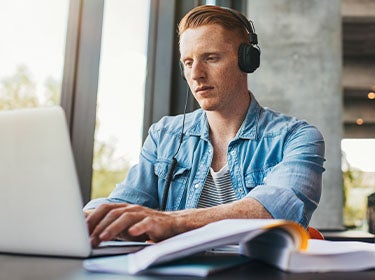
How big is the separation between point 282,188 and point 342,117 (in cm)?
206

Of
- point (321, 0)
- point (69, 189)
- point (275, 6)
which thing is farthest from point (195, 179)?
point (321, 0)

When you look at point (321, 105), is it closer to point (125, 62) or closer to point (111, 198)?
point (125, 62)

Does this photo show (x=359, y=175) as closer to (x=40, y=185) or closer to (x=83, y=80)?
(x=83, y=80)

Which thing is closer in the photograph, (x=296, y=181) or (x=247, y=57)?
(x=296, y=181)

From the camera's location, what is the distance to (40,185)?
615mm

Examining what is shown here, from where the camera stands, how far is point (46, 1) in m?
1.98

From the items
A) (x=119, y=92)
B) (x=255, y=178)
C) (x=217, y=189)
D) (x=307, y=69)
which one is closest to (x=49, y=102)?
(x=119, y=92)

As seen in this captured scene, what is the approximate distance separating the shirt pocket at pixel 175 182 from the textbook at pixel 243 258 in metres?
0.94

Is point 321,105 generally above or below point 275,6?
below

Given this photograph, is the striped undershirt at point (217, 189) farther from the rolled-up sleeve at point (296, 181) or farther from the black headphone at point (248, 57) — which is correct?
the black headphone at point (248, 57)

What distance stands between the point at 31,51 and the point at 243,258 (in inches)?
64.5

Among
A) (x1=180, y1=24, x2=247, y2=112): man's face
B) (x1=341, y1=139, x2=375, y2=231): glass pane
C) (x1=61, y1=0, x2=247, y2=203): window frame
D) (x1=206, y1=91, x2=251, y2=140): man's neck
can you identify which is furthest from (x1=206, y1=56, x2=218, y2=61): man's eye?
(x1=341, y1=139, x2=375, y2=231): glass pane

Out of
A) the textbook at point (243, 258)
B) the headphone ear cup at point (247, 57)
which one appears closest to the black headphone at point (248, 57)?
the headphone ear cup at point (247, 57)

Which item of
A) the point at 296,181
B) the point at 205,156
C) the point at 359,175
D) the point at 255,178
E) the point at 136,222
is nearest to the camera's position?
the point at 136,222
